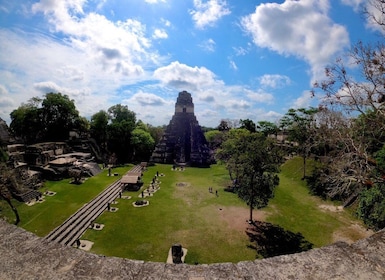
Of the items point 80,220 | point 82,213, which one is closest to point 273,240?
point 80,220

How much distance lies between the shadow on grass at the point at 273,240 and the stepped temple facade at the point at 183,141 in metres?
23.0

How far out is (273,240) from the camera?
15617mm

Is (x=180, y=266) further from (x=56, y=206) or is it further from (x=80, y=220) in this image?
(x=56, y=206)

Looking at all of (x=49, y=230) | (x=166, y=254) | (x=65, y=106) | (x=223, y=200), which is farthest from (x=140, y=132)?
(x=166, y=254)

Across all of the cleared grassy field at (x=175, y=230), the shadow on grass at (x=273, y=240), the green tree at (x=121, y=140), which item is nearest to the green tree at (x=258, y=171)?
the shadow on grass at (x=273, y=240)

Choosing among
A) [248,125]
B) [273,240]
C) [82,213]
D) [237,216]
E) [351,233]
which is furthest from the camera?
[248,125]

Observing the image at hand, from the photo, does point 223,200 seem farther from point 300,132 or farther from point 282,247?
point 300,132

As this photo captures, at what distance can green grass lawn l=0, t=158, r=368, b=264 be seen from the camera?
1403 cm

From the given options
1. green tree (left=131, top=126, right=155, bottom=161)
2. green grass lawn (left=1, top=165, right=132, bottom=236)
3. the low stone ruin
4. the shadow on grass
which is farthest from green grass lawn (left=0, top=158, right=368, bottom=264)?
green tree (left=131, top=126, right=155, bottom=161)

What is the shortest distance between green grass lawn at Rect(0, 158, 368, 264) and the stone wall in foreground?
34.6 feet

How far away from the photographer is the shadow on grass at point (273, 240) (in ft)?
46.8

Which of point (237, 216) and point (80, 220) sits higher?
point (237, 216)

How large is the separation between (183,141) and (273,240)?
29.3 m

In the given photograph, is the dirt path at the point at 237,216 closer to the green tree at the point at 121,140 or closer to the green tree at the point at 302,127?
the green tree at the point at 302,127
